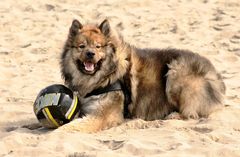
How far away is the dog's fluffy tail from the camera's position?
6129 mm

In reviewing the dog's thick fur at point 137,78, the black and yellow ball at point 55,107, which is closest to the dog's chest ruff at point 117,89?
the dog's thick fur at point 137,78

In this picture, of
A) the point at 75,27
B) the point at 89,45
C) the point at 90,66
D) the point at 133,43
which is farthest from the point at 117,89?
the point at 133,43

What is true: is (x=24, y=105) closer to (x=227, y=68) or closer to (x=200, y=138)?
(x=200, y=138)

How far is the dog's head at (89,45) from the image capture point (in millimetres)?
5992

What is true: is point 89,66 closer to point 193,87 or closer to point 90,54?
point 90,54

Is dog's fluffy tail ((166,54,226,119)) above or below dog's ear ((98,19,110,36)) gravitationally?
below

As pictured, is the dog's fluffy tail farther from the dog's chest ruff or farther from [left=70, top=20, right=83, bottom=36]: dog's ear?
[left=70, top=20, right=83, bottom=36]: dog's ear

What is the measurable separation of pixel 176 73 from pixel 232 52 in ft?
10.8

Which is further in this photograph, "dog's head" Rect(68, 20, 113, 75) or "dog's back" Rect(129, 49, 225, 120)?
"dog's back" Rect(129, 49, 225, 120)

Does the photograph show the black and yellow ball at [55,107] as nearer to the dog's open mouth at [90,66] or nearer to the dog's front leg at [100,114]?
the dog's front leg at [100,114]

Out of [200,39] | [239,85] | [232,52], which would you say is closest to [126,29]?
[200,39]

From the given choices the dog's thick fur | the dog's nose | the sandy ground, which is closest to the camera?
the sandy ground

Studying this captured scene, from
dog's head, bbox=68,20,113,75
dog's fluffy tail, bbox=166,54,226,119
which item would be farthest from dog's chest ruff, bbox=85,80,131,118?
dog's fluffy tail, bbox=166,54,226,119

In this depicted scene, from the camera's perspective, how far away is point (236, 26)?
10.5 meters
